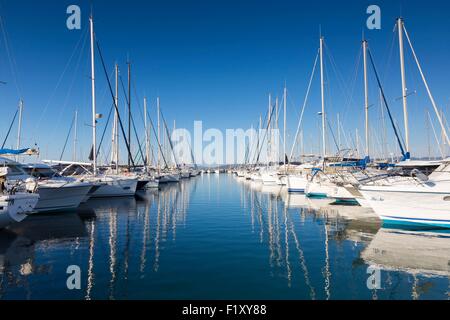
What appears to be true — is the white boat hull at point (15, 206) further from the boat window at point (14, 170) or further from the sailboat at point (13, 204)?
the boat window at point (14, 170)

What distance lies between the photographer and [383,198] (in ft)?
52.3

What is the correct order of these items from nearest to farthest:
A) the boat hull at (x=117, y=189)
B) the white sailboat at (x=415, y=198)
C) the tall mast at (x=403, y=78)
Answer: the white sailboat at (x=415, y=198) → the tall mast at (x=403, y=78) → the boat hull at (x=117, y=189)

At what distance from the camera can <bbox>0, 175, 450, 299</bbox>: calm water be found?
7.83 m

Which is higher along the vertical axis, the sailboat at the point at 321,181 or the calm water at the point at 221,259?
the sailboat at the point at 321,181

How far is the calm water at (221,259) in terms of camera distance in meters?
7.83

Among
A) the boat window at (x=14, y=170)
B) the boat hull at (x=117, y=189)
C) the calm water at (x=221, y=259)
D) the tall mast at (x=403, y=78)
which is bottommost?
the calm water at (x=221, y=259)

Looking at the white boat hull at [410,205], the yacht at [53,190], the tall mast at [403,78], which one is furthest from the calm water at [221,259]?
the tall mast at [403,78]

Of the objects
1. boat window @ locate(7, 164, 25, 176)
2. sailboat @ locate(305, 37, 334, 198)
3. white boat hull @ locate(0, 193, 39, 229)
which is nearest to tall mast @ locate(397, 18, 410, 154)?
sailboat @ locate(305, 37, 334, 198)

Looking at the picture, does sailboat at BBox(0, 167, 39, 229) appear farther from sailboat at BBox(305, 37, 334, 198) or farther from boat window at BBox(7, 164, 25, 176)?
sailboat at BBox(305, 37, 334, 198)

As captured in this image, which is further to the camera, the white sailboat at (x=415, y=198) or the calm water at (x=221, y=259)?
the white sailboat at (x=415, y=198)

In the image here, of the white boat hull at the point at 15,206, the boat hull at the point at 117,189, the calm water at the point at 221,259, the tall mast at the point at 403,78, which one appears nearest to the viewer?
the calm water at the point at 221,259
